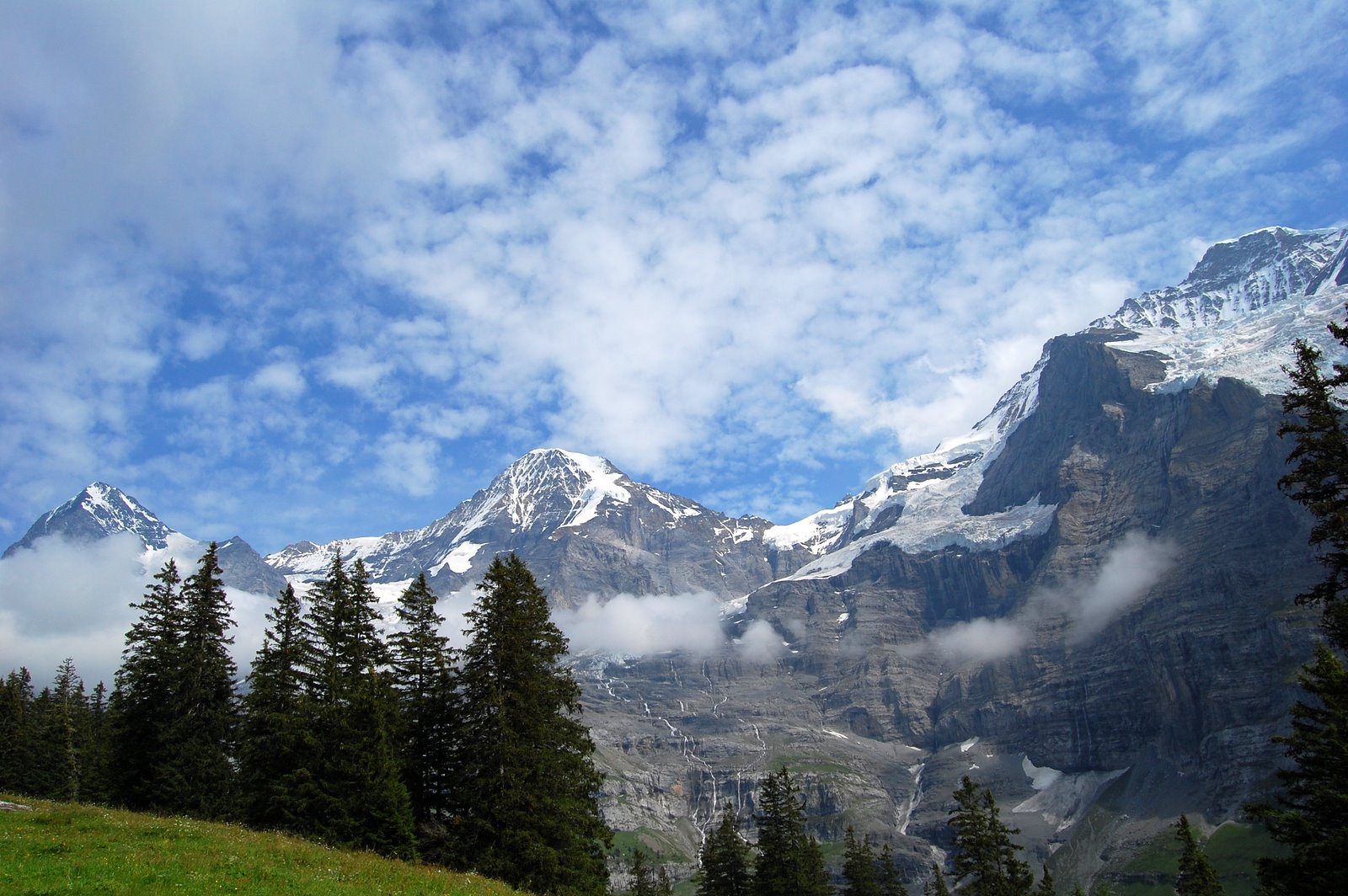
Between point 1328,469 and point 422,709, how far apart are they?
38.2m

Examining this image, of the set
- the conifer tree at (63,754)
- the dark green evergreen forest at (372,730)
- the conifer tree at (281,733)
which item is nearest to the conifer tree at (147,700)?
the dark green evergreen forest at (372,730)

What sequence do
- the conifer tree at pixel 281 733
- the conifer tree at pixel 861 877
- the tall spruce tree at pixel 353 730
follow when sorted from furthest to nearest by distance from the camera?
the conifer tree at pixel 861 877 < the conifer tree at pixel 281 733 < the tall spruce tree at pixel 353 730

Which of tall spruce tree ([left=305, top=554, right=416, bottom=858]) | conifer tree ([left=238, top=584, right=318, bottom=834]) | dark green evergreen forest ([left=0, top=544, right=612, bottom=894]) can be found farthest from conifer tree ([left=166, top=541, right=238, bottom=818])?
tall spruce tree ([left=305, top=554, right=416, bottom=858])

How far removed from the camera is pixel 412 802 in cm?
4178

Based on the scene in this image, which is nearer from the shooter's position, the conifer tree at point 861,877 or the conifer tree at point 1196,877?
the conifer tree at point 1196,877

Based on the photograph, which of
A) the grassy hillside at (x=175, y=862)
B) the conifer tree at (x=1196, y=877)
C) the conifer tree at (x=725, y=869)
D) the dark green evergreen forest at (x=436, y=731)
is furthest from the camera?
the conifer tree at (x=725, y=869)

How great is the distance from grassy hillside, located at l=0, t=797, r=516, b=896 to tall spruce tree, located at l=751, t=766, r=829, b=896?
4045 cm

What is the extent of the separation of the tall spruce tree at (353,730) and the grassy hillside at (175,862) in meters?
5.74

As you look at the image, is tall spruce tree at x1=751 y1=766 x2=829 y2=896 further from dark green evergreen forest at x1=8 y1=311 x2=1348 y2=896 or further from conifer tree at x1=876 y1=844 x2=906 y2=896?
dark green evergreen forest at x1=8 y1=311 x2=1348 y2=896

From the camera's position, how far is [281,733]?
40.8m

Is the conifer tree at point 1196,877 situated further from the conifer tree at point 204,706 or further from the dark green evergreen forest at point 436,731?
A: the conifer tree at point 204,706

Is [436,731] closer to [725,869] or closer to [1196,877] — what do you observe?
[725,869]

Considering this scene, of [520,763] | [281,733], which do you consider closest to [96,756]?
[281,733]

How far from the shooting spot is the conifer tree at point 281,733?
128ft
